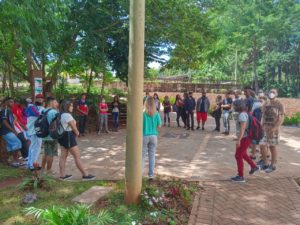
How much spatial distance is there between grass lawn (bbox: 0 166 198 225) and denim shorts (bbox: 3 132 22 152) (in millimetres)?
1642

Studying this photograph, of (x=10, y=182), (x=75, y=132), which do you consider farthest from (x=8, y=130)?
(x=75, y=132)

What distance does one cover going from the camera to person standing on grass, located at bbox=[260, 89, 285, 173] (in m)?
7.36

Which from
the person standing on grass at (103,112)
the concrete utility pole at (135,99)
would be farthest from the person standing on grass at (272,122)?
the person standing on grass at (103,112)

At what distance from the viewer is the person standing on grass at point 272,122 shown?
24.1 ft

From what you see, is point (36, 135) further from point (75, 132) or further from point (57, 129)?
point (75, 132)

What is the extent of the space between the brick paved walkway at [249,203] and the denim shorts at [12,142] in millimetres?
4162

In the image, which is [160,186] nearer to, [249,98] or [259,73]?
[249,98]

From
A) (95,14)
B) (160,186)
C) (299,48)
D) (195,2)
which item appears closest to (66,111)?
(160,186)

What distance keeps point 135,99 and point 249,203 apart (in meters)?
2.60

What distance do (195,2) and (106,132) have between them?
20.0 feet

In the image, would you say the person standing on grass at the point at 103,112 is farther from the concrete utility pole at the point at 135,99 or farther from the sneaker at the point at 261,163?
the concrete utility pole at the point at 135,99

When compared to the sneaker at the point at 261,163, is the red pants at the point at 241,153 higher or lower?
higher

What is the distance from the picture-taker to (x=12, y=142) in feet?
24.4

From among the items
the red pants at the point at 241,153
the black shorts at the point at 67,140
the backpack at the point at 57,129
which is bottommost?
the red pants at the point at 241,153
